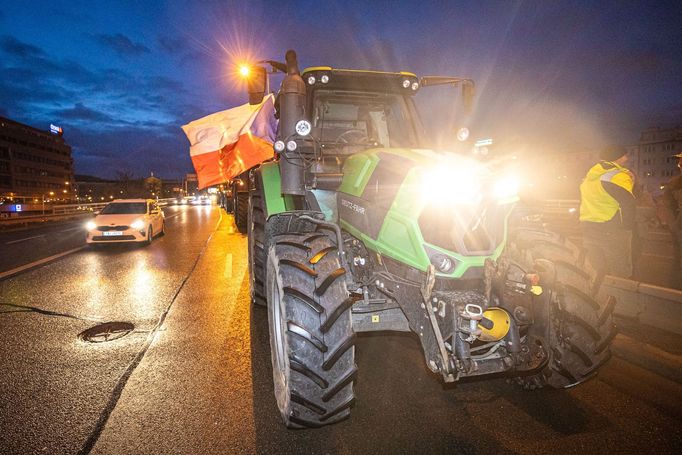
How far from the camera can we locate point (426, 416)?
10.4 feet

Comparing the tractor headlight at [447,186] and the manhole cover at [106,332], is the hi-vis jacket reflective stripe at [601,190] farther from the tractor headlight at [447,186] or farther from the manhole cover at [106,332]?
the manhole cover at [106,332]

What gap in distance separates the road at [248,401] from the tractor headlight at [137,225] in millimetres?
7263

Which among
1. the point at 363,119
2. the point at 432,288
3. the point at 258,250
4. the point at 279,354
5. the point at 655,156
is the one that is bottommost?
the point at 279,354

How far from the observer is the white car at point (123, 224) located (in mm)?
12289

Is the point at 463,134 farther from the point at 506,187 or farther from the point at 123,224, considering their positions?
the point at 123,224

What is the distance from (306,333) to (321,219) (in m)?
1.44

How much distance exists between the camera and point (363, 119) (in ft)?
16.4

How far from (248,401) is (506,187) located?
112 inches

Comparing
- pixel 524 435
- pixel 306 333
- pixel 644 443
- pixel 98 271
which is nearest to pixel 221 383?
pixel 306 333

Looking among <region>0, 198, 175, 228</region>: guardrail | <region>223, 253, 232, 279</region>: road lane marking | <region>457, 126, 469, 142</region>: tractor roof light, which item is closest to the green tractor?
<region>457, 126, 469, 142</region>: tractor roof light

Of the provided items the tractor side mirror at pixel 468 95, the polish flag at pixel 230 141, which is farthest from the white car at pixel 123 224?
the tractor side mirror at pixel 468 95

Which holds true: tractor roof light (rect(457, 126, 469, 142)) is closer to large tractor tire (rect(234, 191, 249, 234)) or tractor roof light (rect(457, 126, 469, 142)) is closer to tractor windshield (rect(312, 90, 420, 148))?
tractor windshield (rect(312, 90, 420, 148))

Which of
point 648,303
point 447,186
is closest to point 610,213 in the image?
point 648,303

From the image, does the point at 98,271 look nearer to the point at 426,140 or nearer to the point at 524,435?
the point at 426,140
